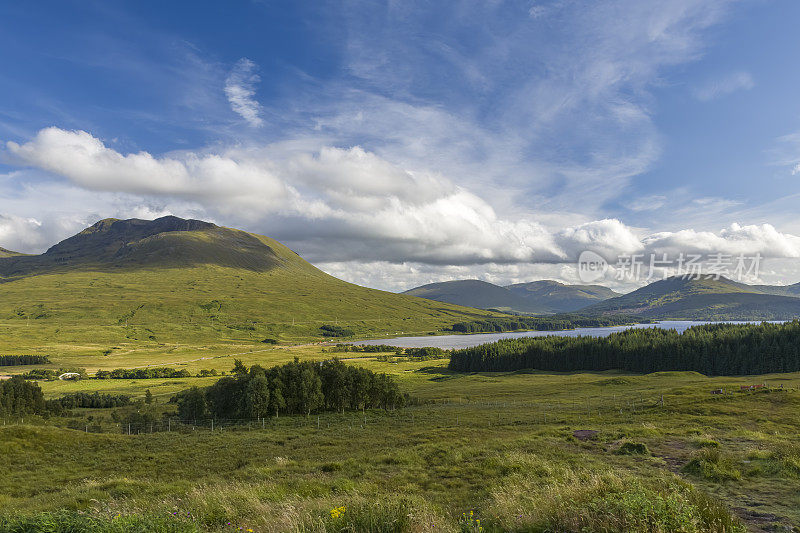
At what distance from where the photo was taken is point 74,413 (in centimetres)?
8175

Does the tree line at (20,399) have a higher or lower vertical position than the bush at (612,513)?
lower

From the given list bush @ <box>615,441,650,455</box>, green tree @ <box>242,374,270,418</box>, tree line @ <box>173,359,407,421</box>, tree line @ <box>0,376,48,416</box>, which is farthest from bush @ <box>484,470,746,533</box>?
tree line @ <box>0,376,48,416</box>

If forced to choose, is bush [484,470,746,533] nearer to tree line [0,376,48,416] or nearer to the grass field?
the grass field

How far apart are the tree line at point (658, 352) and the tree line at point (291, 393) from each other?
10552cm

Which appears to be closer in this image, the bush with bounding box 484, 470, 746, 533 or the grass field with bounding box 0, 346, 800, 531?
the bush with bounding box 484, 470, 746, 533

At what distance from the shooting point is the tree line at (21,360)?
175m

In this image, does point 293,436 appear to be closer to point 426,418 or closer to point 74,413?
point 426,418

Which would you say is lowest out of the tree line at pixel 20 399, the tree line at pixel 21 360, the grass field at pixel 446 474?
the tree line at pixel 21 360

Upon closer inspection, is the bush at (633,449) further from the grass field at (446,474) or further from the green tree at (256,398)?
the green tree at (256,398)

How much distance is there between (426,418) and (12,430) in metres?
47.8

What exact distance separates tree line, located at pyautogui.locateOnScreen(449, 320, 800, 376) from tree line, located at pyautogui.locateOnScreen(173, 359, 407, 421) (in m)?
106

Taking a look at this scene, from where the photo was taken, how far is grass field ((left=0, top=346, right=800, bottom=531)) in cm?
941

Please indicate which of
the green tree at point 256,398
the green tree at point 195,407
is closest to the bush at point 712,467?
the green tree at point 256,398

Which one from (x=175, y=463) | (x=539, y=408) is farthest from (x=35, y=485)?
(x=539, y=408)
